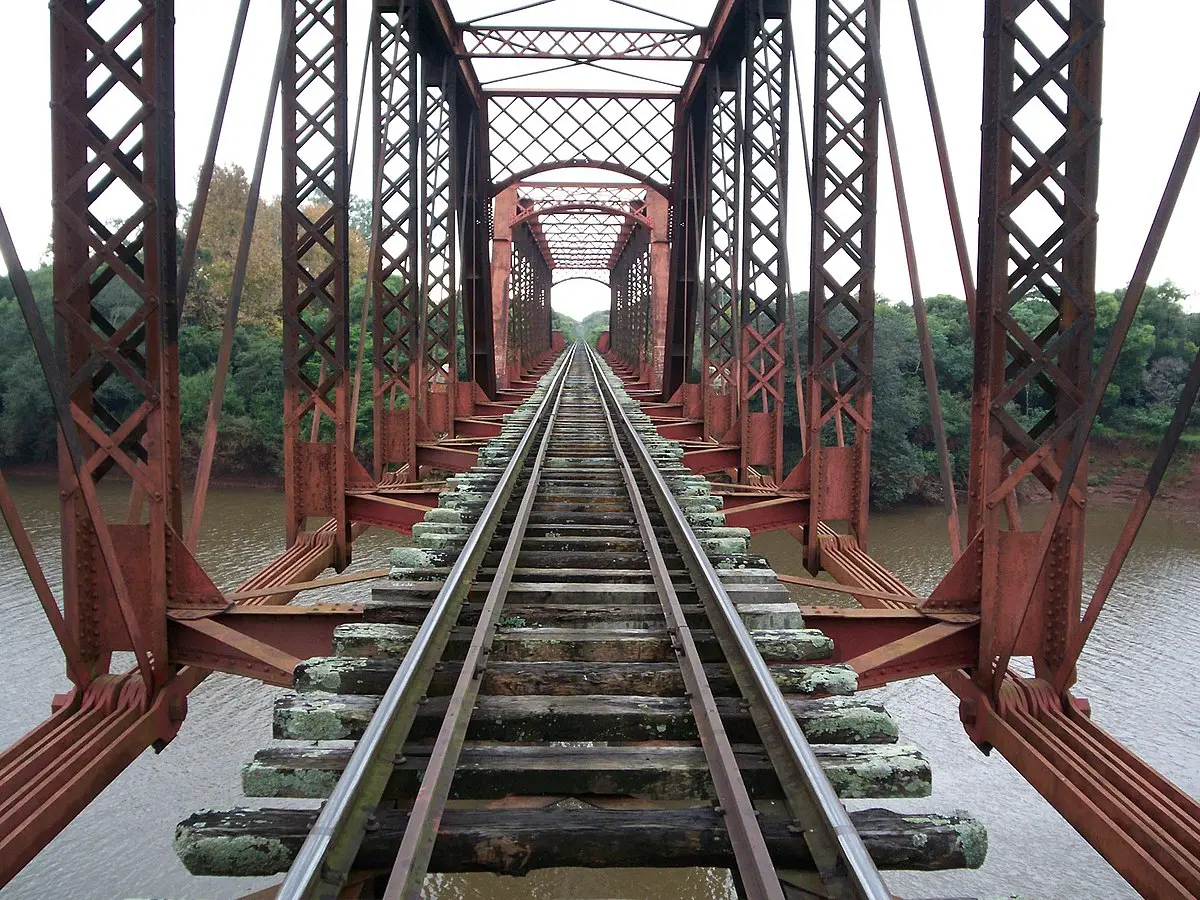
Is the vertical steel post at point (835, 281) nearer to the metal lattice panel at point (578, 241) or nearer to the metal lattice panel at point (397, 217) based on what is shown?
the metal lattice panel at point (397, 217)

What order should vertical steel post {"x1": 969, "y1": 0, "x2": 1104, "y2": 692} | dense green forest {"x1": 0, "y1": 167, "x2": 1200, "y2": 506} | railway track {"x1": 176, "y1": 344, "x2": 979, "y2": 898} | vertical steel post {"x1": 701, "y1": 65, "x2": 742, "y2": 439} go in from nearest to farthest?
railway track {"x1": 176, "y1": 344, "x2": 979, "y2": 898} < vertical steel post {"x1": 969, "y1": 0, "x2": 1104, "y2": 692} < vertical steel post {"x1": 701, "y1": 65, "x2": 742, "y2": 439} < dense green forest {"x1": 0, "y1": 167, "x2": 1200, "y2": 506}

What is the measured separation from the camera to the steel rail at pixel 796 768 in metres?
2.20

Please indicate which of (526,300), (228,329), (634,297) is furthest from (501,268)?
(228,329)

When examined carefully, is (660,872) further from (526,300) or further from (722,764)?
(526,300)

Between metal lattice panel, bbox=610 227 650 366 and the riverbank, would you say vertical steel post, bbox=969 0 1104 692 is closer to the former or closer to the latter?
metal lattice panel, bbox=610 227 650 366

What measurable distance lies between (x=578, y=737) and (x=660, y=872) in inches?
396

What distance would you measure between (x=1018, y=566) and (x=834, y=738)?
1.98 metres

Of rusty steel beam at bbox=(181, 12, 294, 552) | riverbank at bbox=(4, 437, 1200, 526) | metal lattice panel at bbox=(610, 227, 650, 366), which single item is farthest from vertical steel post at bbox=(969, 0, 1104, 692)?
riverbank at bbox=(4, 437, 1200, 526)

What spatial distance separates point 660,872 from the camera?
12062 mm

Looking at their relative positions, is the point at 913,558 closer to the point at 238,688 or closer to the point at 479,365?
the point at 479,365

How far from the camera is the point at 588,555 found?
18.4 ft

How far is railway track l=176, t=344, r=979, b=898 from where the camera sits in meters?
2.44

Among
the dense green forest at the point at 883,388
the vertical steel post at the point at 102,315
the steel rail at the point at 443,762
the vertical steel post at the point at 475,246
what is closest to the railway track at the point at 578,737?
the steel rail at the point at 443,762

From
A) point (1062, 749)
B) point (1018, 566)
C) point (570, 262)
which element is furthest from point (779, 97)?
point (570, 262)
